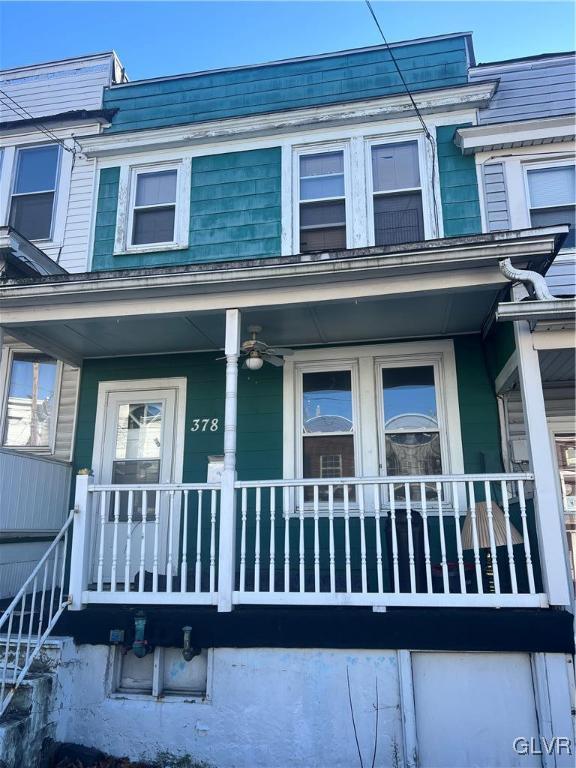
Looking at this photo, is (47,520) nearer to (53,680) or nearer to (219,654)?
(53,680)

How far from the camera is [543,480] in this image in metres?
4.00

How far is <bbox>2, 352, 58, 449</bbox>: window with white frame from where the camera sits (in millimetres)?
6355

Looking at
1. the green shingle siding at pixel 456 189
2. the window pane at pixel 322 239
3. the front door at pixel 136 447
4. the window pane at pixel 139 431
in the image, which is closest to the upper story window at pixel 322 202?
the window pane at pixel 322 239

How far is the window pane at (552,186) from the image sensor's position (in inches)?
239

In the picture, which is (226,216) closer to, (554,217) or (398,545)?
(554,217)

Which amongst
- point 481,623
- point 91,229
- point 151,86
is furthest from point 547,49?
point 481,623

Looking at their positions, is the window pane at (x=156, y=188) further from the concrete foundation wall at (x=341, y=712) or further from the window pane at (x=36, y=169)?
the concrete foundation wall at (x=341, y=712)

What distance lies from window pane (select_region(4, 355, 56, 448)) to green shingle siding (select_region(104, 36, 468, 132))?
10.4 feet

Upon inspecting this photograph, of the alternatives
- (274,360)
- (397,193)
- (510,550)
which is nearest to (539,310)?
(510,550)

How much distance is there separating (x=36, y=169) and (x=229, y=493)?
545cm

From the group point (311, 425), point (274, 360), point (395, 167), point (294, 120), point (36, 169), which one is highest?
point (294, 120)

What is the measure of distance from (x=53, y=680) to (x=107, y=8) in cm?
745

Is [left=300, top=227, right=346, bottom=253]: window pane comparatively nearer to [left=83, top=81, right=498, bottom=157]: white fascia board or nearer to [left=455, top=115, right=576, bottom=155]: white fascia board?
[left=83, top=81, right=498, bottom=157]: white fascia board

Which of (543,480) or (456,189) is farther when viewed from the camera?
(456,189)
